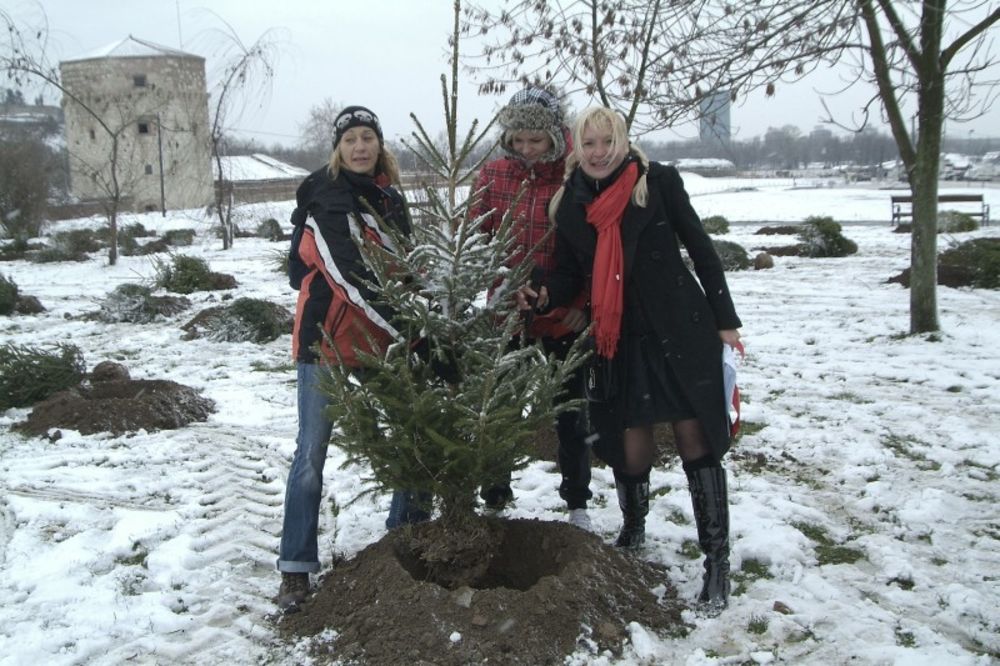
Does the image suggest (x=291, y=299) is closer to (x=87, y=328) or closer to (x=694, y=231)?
(x=87, y=328)

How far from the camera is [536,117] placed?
3562 mm

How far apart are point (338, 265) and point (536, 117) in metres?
1.11

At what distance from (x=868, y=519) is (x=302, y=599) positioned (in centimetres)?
290

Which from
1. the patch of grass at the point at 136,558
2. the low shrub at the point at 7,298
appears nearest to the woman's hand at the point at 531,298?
the patch of grass at the point at 136,558

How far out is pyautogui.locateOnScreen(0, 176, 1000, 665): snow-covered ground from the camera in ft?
10.4

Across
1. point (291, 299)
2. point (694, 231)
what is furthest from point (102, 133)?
point (694, 231)

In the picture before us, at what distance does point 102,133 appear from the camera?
4047 cm

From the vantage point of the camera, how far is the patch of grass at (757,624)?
3.20 m

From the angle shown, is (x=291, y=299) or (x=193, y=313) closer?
(x=193, y=313)

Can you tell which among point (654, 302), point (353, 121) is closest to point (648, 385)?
point (654, 302)

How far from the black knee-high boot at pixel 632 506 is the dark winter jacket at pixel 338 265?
52.6 inches

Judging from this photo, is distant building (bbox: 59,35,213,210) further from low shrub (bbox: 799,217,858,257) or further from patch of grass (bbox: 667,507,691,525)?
patch of grass (bbox: 667,507,691,525)

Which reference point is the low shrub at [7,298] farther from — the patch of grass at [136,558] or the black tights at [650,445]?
the black tights at [650,445]

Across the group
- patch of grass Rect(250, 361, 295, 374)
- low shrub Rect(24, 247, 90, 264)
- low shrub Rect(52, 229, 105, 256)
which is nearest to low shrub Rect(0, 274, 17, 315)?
patch of grass Rect(250, 361, 295, 374)
